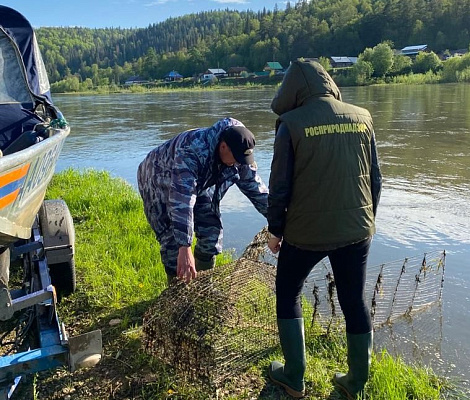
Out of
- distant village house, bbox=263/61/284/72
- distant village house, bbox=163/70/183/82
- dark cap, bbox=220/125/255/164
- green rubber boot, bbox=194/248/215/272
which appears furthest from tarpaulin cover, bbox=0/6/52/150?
distant village house, bbox=163/70/183/82

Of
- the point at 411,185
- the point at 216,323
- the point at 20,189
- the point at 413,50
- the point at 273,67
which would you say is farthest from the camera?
the point at 273,67

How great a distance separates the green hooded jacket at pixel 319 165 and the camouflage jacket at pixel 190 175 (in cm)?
76

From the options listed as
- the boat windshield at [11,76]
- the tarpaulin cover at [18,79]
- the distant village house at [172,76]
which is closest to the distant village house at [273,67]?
the distant village house at [172,76]

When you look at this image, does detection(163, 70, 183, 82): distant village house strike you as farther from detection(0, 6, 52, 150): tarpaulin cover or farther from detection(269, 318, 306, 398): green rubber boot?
detection(269, 318, 306, 398): green rubber boot

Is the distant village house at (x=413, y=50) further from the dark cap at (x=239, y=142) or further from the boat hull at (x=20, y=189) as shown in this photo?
the boat hull at (x=20, y=189)

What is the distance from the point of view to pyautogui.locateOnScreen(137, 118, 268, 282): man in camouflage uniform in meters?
3.27

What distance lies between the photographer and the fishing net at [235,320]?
321cm

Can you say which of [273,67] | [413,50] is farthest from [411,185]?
[273,67]

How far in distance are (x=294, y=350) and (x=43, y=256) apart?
223 cm

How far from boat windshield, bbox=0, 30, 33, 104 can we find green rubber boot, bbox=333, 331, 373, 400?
4.34 meters

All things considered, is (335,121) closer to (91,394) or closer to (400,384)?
(400,384)

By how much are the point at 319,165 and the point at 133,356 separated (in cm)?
198

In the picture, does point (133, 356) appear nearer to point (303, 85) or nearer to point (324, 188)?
point (324, 188)

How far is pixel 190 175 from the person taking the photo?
3.36 meters
